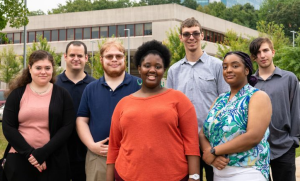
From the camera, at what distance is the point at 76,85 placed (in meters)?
5.18

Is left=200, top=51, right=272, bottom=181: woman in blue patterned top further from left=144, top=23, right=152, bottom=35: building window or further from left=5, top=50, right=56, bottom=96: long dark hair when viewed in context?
left=144, top=23, right=152, bottom=35: building window

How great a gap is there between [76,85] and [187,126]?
7.08ft

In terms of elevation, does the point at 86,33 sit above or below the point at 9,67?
above

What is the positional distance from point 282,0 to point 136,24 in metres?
53.3

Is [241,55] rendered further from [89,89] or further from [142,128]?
[89,89]

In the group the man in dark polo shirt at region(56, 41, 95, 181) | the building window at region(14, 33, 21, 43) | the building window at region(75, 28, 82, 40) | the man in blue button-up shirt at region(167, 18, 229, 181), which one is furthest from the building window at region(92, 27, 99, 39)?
the man in blue button-up shirt at region(167, 18, 229, 181)

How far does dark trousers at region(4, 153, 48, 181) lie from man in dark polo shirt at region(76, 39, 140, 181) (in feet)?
1.79

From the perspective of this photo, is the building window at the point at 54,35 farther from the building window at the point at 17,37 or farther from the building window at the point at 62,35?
the building window at the point at 17,37

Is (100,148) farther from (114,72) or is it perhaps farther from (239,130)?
(239,130)

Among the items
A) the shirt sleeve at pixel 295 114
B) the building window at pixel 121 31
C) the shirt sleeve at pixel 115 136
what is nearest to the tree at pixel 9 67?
the building window at pixel 121 31

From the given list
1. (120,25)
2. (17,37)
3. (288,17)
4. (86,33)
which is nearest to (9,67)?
(86,33)

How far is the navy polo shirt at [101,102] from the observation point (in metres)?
4.37

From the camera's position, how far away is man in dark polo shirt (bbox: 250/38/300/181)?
4.57 m

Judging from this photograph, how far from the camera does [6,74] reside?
130 ft
